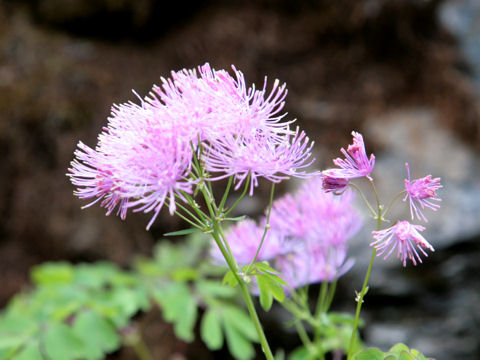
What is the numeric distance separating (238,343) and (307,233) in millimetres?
600

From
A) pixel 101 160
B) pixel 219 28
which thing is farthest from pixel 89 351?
pixel 219 28

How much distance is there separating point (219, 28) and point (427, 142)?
1.37m

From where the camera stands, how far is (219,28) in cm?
272

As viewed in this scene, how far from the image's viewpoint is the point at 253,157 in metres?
0.79

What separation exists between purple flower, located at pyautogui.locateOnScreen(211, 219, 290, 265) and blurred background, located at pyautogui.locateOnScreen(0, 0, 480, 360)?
99 cm

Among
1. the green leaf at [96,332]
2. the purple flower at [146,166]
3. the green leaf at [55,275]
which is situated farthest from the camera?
the green leaf at [55,275]

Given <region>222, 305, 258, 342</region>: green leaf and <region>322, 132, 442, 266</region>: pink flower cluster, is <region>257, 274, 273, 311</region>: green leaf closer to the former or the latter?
<region>322, 132, 442, 266</region>: pink flower cluster

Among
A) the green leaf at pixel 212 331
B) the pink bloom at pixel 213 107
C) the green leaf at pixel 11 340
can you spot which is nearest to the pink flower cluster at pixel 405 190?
the pink bloom at pixel 213 107

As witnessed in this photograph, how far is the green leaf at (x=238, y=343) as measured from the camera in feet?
4.90

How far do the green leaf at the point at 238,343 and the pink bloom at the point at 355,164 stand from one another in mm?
888

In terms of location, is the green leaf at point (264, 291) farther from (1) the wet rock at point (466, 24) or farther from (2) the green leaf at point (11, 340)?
(1) the wet rock at point (466, 24)

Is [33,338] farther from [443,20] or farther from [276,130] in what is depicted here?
[443,20]

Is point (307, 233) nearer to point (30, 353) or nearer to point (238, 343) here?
point (238, 343)

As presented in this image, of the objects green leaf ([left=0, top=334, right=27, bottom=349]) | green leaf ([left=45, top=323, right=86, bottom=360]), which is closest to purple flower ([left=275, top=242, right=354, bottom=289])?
green leaf ([left=45, top=323, right=86, bottom=360])
